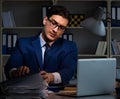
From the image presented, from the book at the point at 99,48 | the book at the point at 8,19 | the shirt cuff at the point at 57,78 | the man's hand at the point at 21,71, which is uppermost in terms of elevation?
the book at the point at 8,19

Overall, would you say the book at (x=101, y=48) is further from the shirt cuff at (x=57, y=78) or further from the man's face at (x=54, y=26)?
the shirt cuff at (x=57, y=78)

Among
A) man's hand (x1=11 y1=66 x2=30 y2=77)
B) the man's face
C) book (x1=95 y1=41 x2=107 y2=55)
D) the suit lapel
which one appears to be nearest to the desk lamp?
the man's face

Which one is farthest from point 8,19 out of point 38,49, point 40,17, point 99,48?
point 38,49

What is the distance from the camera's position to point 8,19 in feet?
15.3

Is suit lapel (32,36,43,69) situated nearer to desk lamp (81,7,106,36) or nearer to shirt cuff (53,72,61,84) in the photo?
shirt cuff (53,72,61,84)

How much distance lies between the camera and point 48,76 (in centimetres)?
232

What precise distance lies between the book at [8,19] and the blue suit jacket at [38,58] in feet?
6.91

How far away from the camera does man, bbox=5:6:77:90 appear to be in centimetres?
252

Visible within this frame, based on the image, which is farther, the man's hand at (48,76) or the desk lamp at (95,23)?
the desk lamp at (95,23)

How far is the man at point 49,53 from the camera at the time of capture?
252 centimetres

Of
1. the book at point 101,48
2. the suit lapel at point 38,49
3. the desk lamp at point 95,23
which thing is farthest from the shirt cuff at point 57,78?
the book at point 101,48

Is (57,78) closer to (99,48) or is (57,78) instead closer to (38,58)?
(38,58)

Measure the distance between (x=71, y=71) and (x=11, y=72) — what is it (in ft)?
1.64

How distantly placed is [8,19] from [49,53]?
2.26 meters
